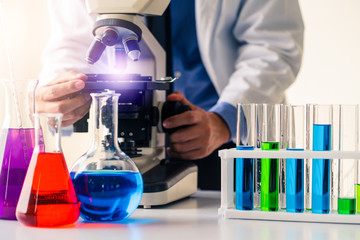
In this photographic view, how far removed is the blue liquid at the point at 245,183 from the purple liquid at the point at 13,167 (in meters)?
0.36

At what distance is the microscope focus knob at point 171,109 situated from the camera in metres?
1.25

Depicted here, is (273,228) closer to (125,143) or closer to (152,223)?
(152,223)

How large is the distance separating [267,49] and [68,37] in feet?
2.07

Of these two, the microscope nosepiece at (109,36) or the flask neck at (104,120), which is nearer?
the flask neck at (104,120)

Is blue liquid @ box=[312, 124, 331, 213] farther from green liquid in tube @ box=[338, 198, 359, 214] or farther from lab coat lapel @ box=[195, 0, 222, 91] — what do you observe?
lab coat lapel @ box=[195, 0, 222, 91]

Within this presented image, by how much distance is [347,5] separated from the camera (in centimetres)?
376

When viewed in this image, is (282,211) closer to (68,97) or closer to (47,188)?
(47,188)

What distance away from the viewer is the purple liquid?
0.90m

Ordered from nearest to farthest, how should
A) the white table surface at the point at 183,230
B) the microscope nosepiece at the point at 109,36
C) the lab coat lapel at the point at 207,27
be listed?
the white table surface at the point at 183,230 → the microscope nosepiece at the point at 109,36 → the lab coat lapel at the point at 207,27

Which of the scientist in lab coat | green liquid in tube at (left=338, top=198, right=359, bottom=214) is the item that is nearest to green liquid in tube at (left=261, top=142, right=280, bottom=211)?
green liquid in tube at (left=338, top=198, right=359, bottom=214)

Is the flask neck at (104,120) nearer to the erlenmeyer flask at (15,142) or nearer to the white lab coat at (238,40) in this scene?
the erlenmeyer flask at (15,142)

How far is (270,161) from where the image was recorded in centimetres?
92

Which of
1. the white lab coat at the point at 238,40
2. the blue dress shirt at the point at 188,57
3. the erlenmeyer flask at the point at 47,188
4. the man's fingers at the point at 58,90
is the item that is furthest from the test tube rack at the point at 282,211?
the blue dress shirt at the point at 188,57

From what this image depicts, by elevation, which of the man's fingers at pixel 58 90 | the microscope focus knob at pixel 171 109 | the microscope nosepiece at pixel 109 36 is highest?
the microscope nosepiece at pixel 109 36
